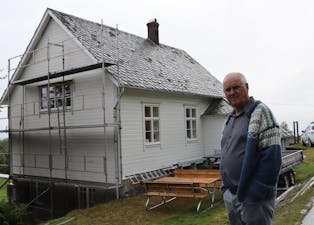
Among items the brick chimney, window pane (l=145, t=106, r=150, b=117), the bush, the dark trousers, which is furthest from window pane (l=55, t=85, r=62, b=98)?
the dark trousers

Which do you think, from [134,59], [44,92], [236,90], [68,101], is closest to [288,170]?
[134,59]

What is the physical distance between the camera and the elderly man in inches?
124

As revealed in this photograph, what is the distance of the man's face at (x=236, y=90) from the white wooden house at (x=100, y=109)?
9.39 metres

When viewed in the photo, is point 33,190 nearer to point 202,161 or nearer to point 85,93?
point 85,93

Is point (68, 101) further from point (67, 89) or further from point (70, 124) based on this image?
point (70, 124)

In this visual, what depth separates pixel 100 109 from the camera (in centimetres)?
1405

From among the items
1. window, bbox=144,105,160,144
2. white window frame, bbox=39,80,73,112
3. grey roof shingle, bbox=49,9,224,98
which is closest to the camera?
grey roof shingle, bbox=49,9,224,98

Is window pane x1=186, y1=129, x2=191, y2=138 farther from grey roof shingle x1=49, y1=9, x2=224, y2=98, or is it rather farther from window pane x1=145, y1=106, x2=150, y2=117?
window pane x1=145, y1=106, x2=150, y2=117

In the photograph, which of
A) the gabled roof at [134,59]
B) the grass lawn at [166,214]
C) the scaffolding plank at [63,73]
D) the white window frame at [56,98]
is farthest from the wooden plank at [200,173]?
the white window frame at [56,98]

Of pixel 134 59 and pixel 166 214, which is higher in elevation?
pixel 134 59

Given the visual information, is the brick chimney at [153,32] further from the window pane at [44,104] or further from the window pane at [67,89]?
the window pane at [44,104]

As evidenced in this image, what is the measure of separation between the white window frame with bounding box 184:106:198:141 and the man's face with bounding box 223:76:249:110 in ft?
45.6

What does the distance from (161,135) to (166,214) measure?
5.86 meters

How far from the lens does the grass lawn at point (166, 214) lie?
8411mm
